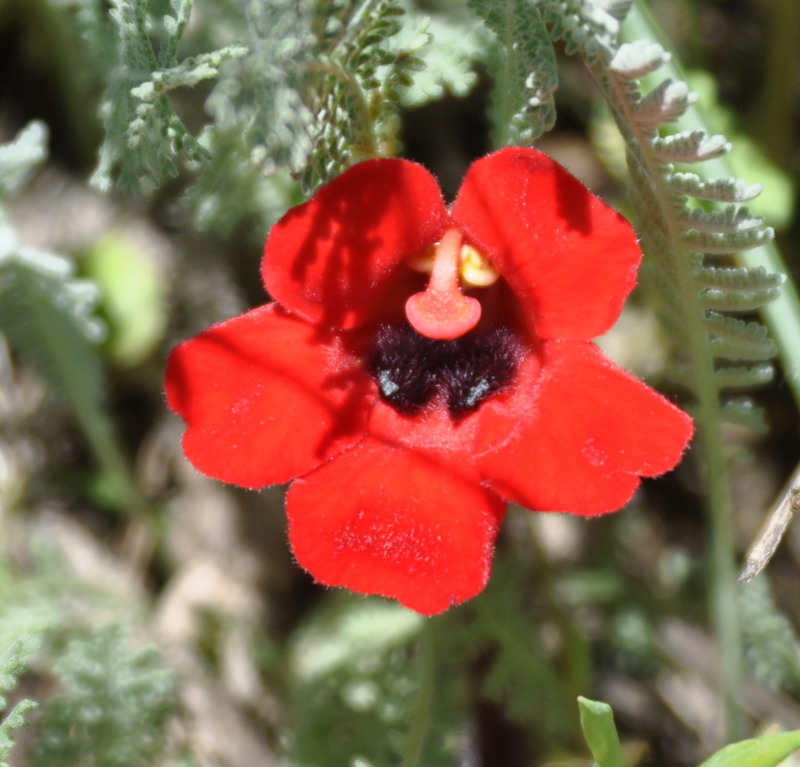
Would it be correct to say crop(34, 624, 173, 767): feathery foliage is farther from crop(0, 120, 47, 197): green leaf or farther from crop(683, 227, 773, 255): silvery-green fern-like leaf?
crop(683, 227, 773, 255): silvery-green fern-like leaf

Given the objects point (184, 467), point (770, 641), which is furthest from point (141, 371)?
point (770, 641)

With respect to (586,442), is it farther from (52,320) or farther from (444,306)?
(52,320)

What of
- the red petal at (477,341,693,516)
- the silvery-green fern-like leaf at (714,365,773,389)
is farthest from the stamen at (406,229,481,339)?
the silvery-green fern-like leaf at (714,365,773,389)

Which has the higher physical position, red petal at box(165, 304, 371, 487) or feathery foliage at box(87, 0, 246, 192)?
feathery foliage at box(87, 0, 246, 192)

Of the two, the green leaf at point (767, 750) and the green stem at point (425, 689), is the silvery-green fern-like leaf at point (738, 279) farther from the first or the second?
the green stem at point (425, 689)

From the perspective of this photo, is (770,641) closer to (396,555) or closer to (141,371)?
(396,555)

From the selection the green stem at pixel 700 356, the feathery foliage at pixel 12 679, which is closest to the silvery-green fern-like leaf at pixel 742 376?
the green stem at pixel 700 356
